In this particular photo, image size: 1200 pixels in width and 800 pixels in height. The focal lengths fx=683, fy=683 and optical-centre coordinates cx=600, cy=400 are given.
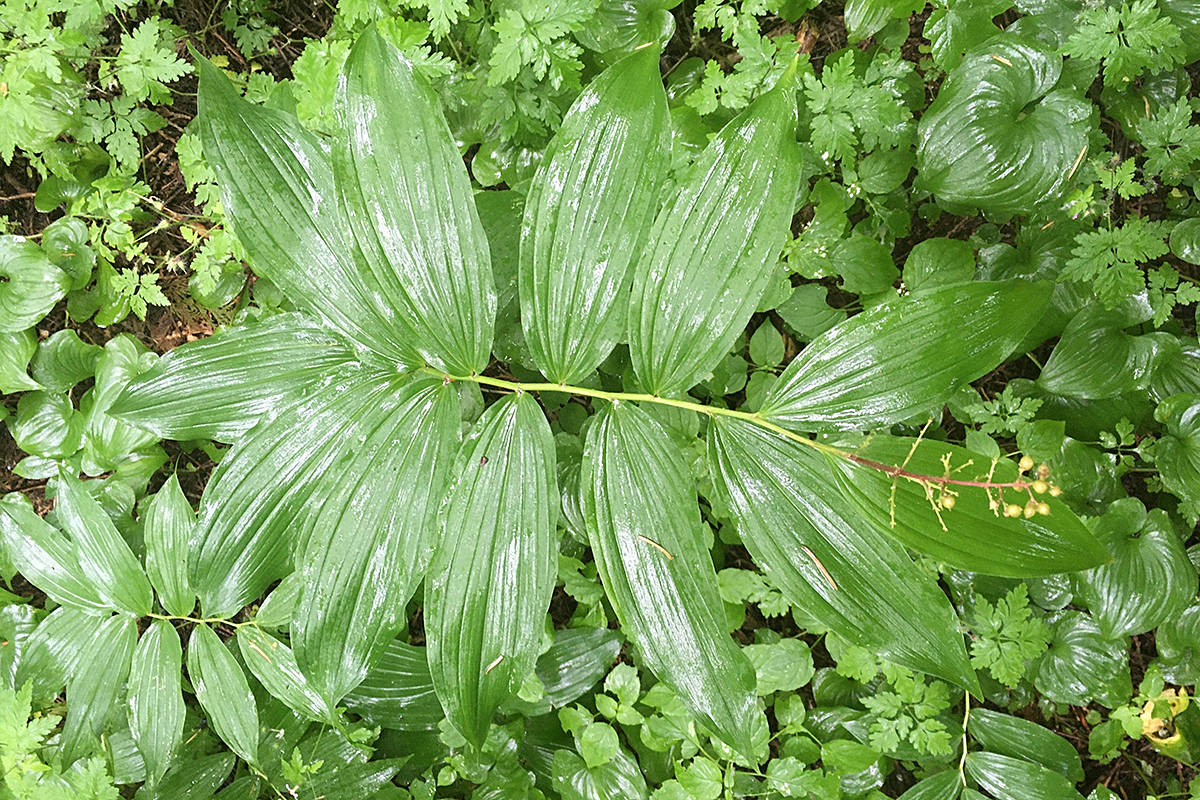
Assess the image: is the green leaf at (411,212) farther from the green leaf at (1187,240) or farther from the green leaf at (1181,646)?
the green leaf at (1181,646)

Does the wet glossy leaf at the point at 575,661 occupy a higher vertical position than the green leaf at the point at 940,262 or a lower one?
lower

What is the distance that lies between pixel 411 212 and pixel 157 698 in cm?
171

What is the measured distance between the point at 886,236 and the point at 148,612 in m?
2.79

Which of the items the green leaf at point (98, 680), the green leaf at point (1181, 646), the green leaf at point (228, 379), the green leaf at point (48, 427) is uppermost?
the green leaf at point (228, 379)

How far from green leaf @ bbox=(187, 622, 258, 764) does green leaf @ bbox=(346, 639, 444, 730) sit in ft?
1.01

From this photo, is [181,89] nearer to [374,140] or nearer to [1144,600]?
[374,140]

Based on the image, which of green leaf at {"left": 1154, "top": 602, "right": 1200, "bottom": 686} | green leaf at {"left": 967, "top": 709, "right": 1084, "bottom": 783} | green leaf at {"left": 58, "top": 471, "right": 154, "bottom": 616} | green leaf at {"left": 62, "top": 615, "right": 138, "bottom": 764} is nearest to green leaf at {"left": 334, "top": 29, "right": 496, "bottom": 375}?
green leaf at {"left": 58, "top": 471, "right": 154, "bottom": 616}

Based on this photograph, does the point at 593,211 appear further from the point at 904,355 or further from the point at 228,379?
the point at 228,379

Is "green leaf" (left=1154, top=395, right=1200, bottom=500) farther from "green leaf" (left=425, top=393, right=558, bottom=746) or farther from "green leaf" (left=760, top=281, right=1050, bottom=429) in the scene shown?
"green leaf" (left=425, top=393, right=558, bottom=746)

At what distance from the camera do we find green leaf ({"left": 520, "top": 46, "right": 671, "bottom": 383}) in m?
1.56

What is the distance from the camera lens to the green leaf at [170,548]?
2115mm

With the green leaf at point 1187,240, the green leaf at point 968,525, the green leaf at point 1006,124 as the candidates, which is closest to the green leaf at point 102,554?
the green leaf at point 968,525

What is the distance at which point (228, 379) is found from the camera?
1966 millimetres

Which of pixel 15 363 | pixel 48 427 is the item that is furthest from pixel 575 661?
pixel 15 363
